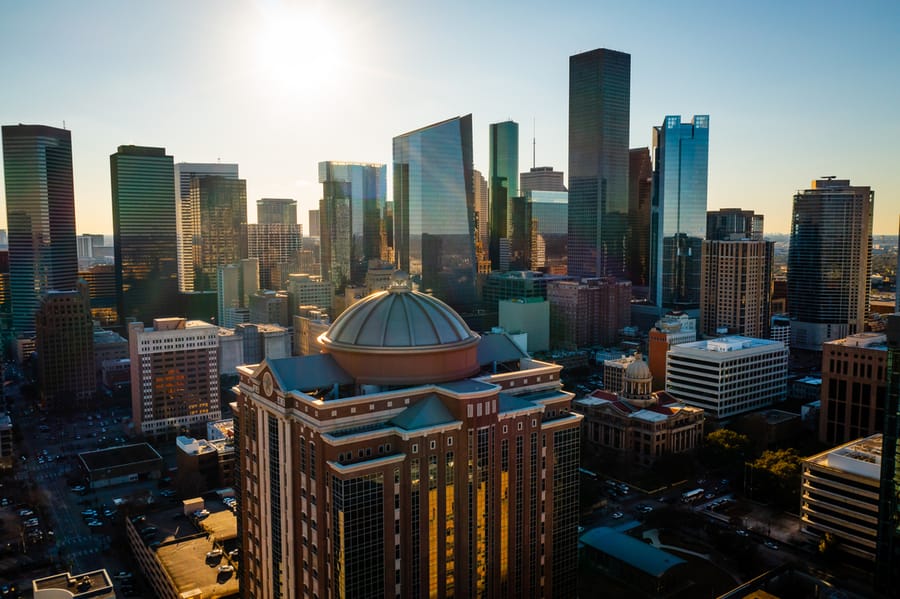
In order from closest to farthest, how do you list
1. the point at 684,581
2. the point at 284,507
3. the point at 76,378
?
1. the point at 284,507
2. the point at 684,581
3. the point at 76,378

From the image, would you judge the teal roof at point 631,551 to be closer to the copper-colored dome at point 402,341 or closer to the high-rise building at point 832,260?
the copper-colored dome at point 402,341

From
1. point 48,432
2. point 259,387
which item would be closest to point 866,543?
point 259,387

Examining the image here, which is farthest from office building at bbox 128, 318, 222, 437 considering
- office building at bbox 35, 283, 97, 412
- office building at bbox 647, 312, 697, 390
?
office building at bbox 647, 312, 697, 390

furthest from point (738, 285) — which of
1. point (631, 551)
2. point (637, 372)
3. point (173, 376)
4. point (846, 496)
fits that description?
→ point (173, 376)

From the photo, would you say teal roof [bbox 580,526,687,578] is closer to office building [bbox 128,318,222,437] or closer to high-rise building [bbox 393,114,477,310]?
office building [bbox 128,318,222,437]

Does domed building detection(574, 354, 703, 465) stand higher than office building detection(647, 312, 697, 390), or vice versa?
office building detection(647, 312, 697, 390)

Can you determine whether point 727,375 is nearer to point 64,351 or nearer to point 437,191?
point 437,191

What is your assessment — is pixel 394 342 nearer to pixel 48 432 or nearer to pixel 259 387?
pixel 259 387
